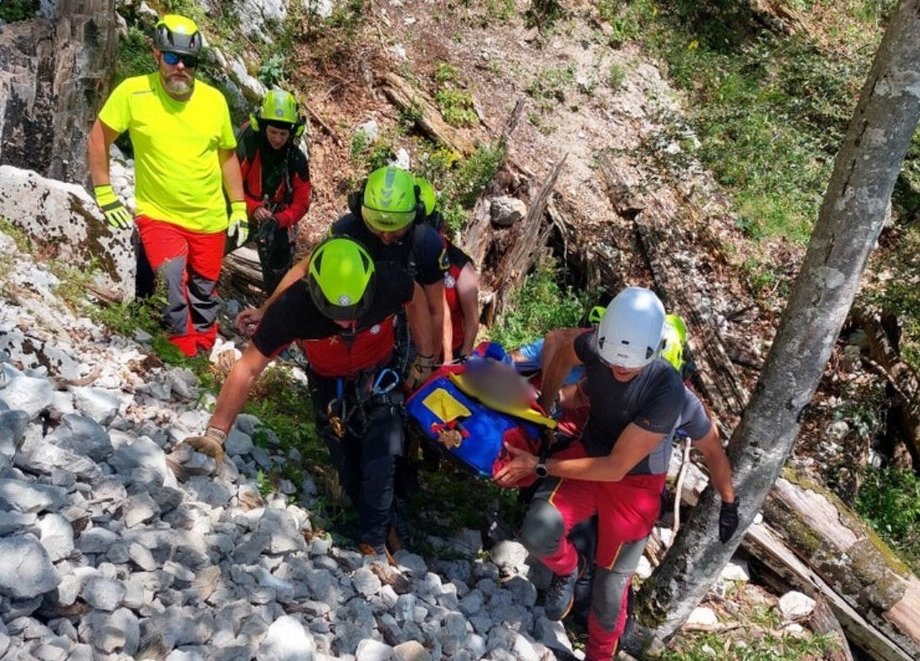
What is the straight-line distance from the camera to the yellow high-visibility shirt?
456 centimetres

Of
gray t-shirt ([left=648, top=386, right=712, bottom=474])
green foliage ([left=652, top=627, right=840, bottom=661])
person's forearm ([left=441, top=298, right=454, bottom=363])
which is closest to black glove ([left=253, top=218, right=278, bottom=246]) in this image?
person's forearm ([left=441, top=298, right=454, bottom=363])

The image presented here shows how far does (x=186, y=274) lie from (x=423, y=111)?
18.3 feet

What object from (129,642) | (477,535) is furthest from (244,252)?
(129,642)

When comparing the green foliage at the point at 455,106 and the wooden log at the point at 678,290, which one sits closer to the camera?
the wooden log at the point at 678,290

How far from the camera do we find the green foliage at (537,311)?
7.69 m

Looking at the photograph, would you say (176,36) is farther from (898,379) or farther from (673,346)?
(898,379)

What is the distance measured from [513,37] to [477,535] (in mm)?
9348

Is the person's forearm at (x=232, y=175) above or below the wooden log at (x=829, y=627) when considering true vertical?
above

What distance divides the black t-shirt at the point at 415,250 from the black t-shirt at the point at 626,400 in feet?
3.34

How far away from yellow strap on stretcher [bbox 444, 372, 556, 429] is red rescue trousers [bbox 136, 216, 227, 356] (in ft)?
6.58

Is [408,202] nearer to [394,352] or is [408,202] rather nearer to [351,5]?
[394,352]

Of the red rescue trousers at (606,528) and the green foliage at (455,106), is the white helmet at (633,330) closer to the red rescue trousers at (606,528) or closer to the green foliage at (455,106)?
the red rescue trousers at (606,528)

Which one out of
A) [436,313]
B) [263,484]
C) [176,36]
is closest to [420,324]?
[436,313]

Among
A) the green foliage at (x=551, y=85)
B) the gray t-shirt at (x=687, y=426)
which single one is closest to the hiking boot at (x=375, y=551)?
the gray t-shirt at (x=687, y=426)
